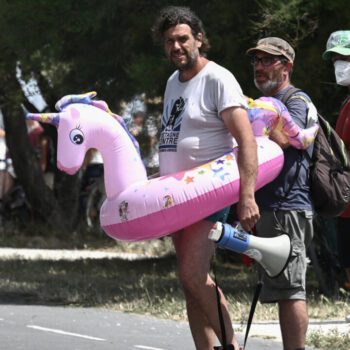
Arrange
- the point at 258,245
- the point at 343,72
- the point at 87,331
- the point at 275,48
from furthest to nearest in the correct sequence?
the point at 87,331 → the point at 343,72 → the point at 275,48 → the point at 258,245

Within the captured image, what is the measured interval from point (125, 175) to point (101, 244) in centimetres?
1285

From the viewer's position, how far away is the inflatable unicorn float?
636cm

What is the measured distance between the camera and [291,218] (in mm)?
6805

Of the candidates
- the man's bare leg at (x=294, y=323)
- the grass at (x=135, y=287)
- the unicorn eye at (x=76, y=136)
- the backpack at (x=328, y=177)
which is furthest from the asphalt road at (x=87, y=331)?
the unicorn eye at (x=76, y=136)

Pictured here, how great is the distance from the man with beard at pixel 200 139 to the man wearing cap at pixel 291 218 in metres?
0.34

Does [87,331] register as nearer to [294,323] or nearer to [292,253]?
[294,323]

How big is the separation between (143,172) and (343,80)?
1588mm

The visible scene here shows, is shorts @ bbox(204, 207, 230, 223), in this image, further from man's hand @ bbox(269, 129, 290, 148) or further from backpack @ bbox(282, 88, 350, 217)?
backpack @ bbox(282, 88, 350, 217)

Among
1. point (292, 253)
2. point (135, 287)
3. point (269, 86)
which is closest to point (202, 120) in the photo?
point (269, 86)

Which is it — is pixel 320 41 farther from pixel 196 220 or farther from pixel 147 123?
pixel 196 220

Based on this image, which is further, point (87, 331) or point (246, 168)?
point (87, 331)

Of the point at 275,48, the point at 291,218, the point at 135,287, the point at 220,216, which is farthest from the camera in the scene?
the point at 135,287

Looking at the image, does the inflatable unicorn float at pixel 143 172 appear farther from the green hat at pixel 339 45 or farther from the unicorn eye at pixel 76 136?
the green hat at pixel 339 45

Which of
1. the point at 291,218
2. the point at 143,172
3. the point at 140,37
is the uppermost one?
the point at 140,37
